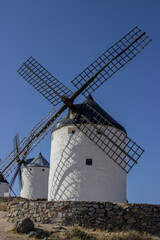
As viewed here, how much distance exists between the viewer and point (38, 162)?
2281 cm

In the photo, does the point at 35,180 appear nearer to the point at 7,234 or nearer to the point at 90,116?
the point at 90,116

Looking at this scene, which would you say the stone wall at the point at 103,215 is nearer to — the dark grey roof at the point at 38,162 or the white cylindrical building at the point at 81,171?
the white cylindrical building at the point at 81,171

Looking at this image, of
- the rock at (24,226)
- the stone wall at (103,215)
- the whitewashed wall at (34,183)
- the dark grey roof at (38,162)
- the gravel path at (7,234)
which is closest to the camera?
the gravel path at (7,234)

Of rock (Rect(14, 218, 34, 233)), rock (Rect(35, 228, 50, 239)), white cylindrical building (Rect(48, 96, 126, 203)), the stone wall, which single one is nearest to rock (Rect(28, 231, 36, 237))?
rock (Rect(35, 228, 50, 239))

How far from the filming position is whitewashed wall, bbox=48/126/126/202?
13.4 m

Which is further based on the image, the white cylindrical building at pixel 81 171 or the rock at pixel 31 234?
the white cylindrical building at pixel 81 171

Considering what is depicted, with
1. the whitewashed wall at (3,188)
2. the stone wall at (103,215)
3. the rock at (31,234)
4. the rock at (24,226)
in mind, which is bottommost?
the stone wall at (103,215)

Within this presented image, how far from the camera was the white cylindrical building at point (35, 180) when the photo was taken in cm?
2159

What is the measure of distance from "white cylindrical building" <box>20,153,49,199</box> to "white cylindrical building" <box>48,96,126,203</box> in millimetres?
7635

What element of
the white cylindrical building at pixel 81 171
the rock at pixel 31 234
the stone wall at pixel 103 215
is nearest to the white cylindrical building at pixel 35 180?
the white cylindrical building at pixel 81 171

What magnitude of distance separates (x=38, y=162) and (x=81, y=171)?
31.8 feet

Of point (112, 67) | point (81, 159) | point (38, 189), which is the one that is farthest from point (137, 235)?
point (38, 189)

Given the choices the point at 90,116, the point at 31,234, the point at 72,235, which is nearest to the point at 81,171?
the point at 90,116

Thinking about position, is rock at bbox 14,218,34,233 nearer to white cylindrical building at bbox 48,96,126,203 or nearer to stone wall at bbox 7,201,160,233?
stone wall at bbox 7,201,160,233
